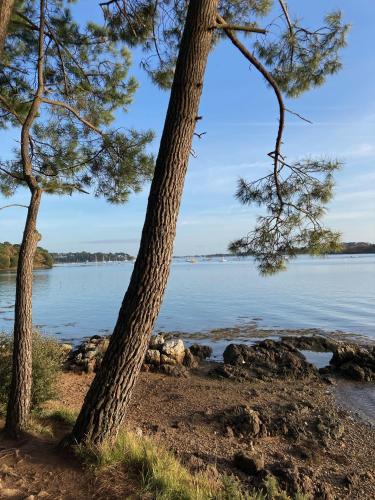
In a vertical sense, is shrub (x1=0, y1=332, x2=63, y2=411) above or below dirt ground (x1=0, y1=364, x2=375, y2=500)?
above

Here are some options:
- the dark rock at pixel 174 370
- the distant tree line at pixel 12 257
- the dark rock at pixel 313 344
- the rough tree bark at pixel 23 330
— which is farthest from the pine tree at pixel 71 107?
the distant tree line at pixel 12 257

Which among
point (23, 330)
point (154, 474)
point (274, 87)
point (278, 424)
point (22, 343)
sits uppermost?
point (274, 87)

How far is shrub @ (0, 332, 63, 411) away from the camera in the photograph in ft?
21.6

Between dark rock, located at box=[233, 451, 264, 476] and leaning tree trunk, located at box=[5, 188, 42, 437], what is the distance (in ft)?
9.51

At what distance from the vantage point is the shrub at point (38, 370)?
6.57 metres

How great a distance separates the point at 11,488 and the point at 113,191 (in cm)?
491

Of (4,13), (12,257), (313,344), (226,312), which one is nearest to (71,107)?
(4,13)

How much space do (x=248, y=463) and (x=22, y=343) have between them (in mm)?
3420

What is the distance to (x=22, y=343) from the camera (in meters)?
5.73

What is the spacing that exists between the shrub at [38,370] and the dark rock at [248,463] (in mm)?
3085

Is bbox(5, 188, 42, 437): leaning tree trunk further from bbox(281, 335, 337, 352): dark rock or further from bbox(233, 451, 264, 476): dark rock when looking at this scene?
bbox(281, 335, 337, 352): dark rock

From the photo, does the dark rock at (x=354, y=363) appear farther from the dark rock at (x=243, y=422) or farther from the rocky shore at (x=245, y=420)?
the dark rock at (x=243, y=422)

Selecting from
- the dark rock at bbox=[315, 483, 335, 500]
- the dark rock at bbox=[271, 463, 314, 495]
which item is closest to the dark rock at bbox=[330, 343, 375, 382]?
the dark rock at bbox=[271, 463, 314, 495]

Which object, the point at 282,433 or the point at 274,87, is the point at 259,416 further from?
the point at 274,87
